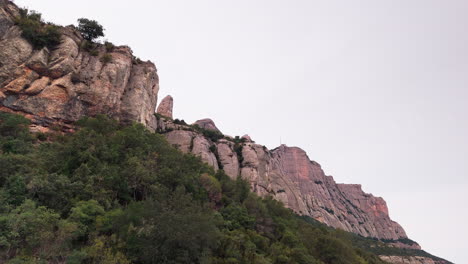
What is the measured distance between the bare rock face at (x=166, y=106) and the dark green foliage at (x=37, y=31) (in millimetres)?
51533

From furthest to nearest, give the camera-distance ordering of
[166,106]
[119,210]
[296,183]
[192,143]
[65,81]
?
[296,183] < [166,106] < [192,143] < [65,81] < [119,210]

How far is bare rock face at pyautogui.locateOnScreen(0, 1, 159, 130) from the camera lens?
34.8 meters

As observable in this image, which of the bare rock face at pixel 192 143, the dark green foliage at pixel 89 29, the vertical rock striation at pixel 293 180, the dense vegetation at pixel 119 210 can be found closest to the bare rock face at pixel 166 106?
the vertical rock striation at pixel 293 180

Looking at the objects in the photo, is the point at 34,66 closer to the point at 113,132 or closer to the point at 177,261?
the point at 113,132

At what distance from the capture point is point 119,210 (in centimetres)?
2228

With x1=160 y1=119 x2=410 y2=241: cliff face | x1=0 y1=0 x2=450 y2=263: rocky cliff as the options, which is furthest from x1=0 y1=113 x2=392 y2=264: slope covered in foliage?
x1=160 y1=119 x2=410 y2=241: cliff face

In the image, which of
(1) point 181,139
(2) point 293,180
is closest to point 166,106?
(1) point 181,139

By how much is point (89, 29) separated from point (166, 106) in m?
47.2

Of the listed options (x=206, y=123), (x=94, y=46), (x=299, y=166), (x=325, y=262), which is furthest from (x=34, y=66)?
(x=299, y=166)

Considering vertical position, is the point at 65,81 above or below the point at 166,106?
below

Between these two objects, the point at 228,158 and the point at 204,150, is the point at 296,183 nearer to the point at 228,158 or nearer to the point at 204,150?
the point at 228,158

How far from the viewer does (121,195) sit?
26938 millimetres

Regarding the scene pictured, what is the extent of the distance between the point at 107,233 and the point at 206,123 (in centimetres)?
10161

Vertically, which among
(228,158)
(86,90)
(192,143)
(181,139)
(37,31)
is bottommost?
(228,158)
